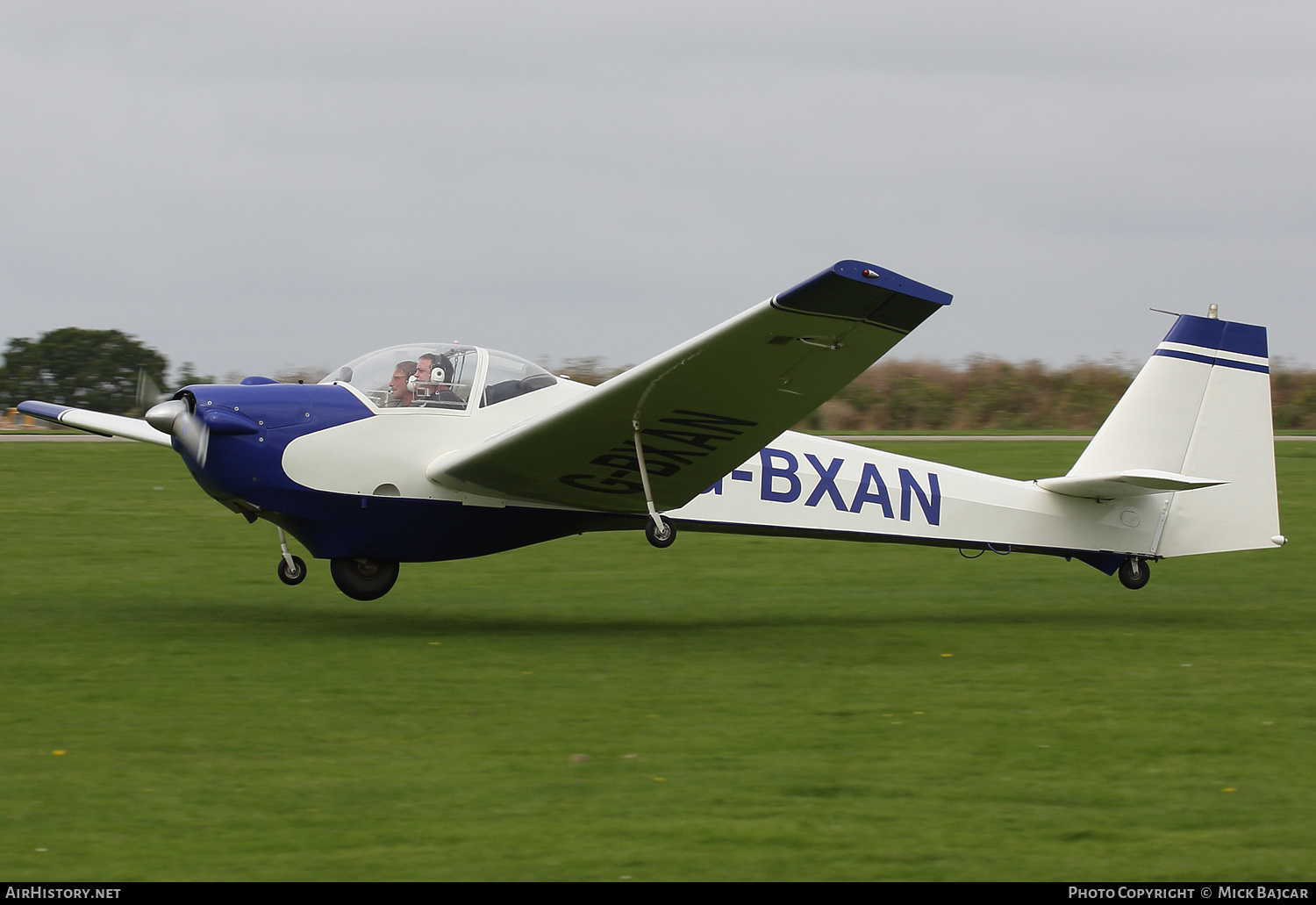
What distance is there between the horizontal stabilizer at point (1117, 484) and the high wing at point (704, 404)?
3.20m

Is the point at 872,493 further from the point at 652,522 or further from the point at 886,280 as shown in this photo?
the point at 886,280

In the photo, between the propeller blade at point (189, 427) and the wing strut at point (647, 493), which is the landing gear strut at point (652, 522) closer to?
the wing strut at point (647, 493)

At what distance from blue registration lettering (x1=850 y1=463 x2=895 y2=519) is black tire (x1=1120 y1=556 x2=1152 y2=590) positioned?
2.30 m

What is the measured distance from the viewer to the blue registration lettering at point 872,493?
1024 centimetres

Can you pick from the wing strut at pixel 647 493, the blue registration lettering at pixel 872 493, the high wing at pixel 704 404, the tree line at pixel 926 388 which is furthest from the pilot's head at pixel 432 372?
the tree line at pixel 926 388

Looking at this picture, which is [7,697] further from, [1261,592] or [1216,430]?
[1261,592]

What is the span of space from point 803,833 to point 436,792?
5.38 feet

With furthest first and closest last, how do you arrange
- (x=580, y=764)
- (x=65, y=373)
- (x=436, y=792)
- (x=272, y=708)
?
1. (x=65, y=373)
2. (x=272, y=708)
3. (x=580, y=764)
4. (x=436, y=792)

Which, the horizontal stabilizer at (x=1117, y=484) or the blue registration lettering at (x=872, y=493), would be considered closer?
the horizontal stabilizer at (x=1117, y=484)

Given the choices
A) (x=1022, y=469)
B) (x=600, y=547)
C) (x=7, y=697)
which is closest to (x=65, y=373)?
(x=600, y=547)

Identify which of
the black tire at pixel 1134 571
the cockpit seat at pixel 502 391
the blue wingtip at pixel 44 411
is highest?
the cockpit seat at pixel 502 391

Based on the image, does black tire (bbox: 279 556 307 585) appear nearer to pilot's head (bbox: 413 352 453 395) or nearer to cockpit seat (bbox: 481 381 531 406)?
pilot's head (bbox: 413 352 453 395)

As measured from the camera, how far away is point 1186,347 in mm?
10891

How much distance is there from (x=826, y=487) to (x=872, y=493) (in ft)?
1.37
